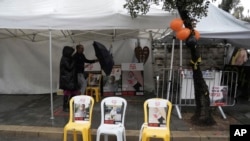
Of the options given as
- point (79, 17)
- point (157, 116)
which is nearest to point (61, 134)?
point (157, 116)

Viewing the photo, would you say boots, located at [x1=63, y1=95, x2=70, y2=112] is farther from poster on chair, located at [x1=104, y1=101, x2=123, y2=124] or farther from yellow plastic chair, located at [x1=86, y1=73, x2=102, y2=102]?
poster on chair, located at [x1=104, y1=101, x2=123, y2=124]

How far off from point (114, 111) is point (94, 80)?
4843mm

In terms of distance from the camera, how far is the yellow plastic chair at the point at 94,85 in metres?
10.1

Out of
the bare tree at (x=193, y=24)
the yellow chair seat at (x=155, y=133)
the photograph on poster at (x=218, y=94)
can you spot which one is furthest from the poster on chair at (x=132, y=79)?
the yellow chair seat at (x=155, y=133)

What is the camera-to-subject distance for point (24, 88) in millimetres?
11180

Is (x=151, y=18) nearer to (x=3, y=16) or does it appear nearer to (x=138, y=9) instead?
(x=138, y=9)

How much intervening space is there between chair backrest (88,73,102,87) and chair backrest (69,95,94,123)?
174 inches

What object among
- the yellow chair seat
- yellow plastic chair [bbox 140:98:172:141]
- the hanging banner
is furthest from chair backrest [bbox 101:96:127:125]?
the hanging banner

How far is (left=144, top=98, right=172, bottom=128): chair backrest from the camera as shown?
5.61 m

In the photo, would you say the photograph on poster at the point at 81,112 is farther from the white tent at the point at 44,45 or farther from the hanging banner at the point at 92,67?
the hanging banner at the point at 92,67

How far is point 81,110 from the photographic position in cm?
593

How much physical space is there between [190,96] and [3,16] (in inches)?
185

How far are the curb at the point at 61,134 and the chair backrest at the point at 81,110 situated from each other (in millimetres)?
840

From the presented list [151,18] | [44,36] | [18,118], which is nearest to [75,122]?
[18,118]
